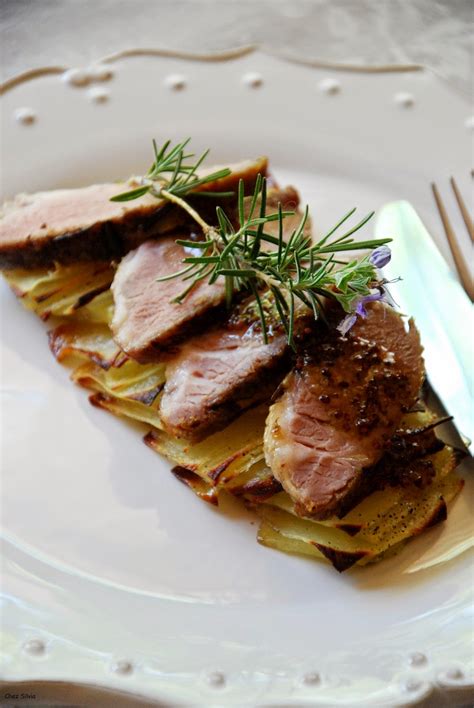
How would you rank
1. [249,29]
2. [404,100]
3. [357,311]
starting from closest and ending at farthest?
1. [357,311]
2. [404,100]
3. [249,29]

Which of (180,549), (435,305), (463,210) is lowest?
(180,549)

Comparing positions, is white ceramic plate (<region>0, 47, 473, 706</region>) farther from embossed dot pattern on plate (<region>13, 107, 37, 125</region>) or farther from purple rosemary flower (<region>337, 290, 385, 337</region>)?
purple rosemary flower (<region>337, 290, 385, 337</region>)

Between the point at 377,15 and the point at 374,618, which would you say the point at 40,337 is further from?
the point at 377,15

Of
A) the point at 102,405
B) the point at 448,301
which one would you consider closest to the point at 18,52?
the point at 102,405

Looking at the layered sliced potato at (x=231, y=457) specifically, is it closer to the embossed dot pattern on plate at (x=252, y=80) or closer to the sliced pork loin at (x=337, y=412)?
the sliced pork loin at (x=337, y=412)

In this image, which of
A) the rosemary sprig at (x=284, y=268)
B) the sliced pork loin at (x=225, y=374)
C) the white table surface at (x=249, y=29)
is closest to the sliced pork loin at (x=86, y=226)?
the rosemary sprig at (x=284, y=268)

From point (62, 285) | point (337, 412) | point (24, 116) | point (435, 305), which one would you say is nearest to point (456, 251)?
point (435, 305)

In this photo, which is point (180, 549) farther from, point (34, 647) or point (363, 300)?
point (363, 300)

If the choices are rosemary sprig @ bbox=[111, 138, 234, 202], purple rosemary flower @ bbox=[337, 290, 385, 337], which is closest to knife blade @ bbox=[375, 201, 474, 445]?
purple rosemary flower @ bbox=[337, 290, 385, 337]
